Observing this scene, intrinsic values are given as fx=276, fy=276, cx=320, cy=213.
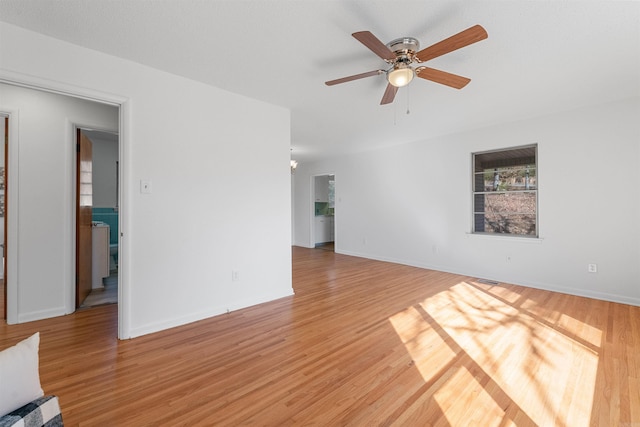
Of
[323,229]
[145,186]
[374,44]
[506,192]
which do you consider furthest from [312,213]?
[374,44]

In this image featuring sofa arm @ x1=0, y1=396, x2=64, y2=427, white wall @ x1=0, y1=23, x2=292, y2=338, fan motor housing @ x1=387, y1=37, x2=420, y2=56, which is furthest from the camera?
white wall @ x1=0, y1=23, x2=292, y2=338

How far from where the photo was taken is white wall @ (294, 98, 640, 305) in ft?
11.0

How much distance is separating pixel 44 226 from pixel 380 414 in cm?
369

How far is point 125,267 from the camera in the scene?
247 centimetres

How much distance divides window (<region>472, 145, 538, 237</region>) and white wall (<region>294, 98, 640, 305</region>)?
6.1 inches

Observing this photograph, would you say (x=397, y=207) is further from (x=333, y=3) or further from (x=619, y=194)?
(x=333, y=3)

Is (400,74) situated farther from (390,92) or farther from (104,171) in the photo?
(104,171)

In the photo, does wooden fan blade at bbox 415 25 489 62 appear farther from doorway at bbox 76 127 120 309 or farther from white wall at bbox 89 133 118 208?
white wall at bbox 89 133 118 208

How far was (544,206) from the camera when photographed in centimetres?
394

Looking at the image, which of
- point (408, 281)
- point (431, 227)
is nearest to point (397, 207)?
point (431, 227)

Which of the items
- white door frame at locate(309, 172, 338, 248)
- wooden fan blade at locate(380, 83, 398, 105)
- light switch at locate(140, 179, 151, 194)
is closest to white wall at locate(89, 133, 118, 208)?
light switch at locate(140, 179, 151, 194)

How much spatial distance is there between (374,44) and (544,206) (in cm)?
369

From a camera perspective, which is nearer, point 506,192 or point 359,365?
point 359,365

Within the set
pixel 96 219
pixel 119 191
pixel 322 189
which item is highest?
pixel 322 189
